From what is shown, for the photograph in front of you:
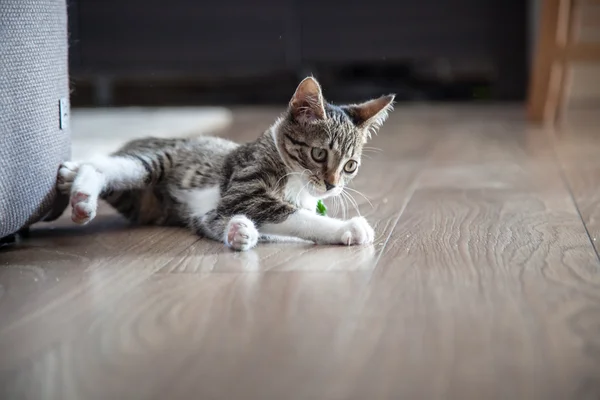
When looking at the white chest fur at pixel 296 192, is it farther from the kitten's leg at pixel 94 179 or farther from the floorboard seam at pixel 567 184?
the floorboard seam at pixel 567 184

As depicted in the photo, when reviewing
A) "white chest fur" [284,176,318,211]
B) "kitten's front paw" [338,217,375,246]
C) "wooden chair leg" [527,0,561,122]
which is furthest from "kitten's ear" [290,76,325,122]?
Answer: "wooden chair leg" [527,0,561,122]

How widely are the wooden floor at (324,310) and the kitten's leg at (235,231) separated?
0.08 ft

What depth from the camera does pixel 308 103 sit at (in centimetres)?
168

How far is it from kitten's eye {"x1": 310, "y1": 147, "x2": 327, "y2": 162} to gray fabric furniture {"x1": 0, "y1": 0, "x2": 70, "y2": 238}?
48 centimetres

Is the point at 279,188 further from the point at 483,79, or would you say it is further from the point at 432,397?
the point at 483,79

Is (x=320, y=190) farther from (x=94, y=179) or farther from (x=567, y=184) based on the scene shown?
(x=567, y=184)

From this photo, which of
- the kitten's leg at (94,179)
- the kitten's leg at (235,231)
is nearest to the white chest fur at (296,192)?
the kitten's leg at (235,231)

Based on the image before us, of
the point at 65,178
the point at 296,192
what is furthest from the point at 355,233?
the point at 65,178

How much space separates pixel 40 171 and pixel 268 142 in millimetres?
433

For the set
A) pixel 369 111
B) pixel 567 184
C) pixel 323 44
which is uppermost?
pixel 369 111

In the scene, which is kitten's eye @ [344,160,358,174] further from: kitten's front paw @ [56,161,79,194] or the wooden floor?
kitten's front paw @ [56,161,79,194]

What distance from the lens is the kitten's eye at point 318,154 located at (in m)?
1.65

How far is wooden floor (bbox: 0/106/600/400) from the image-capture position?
Answer: 3.04 feet

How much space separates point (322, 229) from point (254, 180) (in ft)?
0.56
